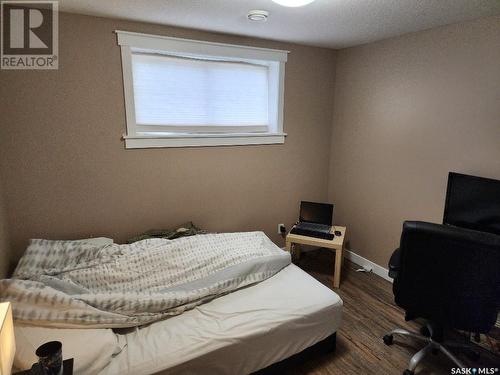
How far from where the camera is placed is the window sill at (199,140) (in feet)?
8.48

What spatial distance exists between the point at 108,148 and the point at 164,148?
1.51 ft

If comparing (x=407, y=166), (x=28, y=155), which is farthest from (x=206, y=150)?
(x=407, y=166)

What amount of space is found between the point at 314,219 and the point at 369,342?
1.27 meters

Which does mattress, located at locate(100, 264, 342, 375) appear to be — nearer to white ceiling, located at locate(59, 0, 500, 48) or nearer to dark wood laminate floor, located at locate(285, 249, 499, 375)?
dark wood laminate floor, located at locate(285, 249, 499, 375)

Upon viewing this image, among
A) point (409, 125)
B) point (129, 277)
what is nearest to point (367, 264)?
point (409, 125)

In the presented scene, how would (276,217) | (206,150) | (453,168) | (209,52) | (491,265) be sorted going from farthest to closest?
(276,217) → (206,150) → (209,52) → (453,168) → (491,265)

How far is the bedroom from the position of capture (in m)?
1.95

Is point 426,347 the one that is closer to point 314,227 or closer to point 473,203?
point 473,203

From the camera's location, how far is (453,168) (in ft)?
7.91

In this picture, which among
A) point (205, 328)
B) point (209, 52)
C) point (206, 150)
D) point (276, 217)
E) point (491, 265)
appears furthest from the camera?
point (276, 217)

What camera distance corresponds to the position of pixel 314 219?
3162 millimetres

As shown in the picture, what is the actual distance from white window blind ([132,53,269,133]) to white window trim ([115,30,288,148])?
0.28 feet

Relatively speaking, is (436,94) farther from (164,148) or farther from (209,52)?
(164,148)

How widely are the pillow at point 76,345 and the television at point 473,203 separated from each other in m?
2.44
